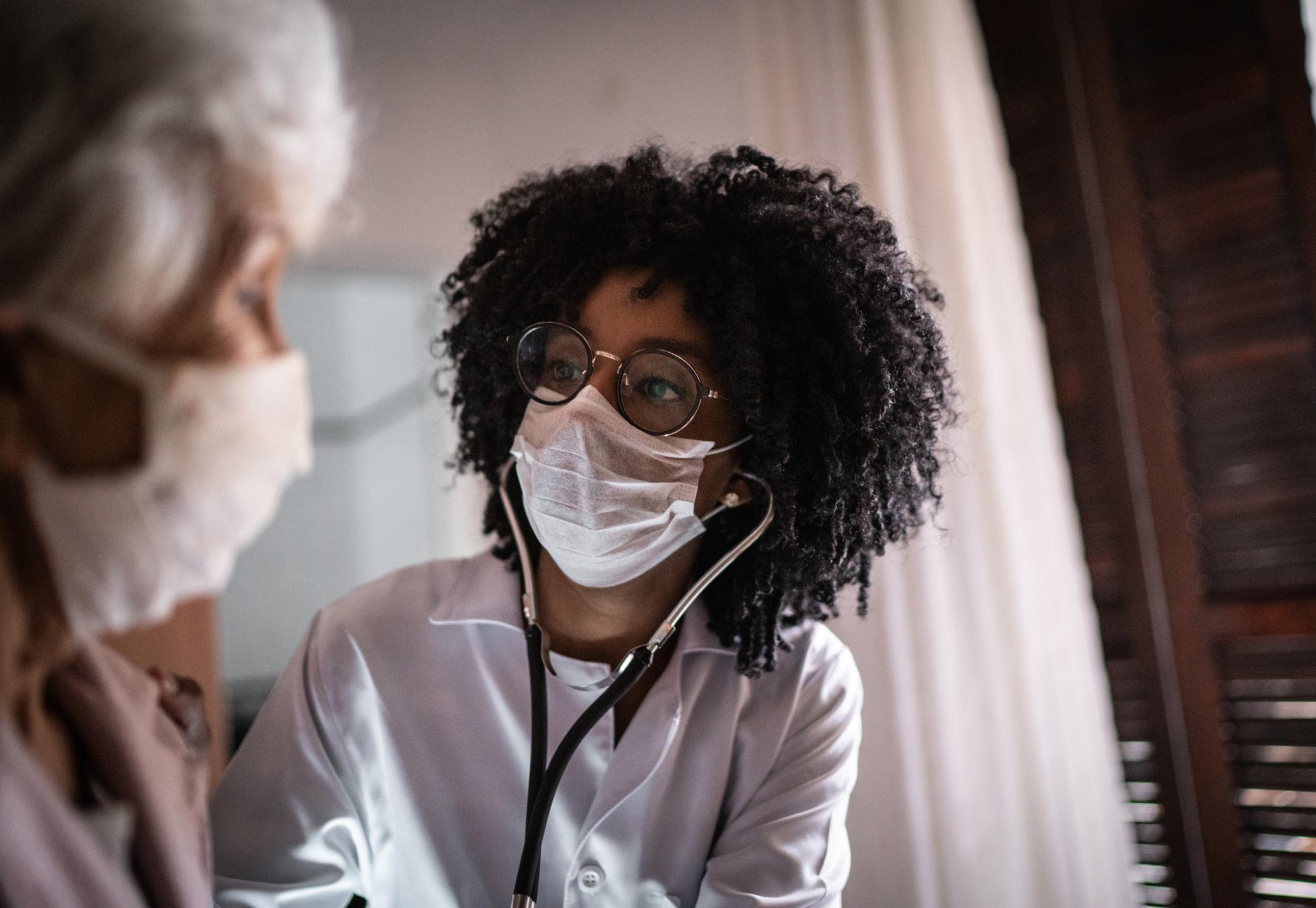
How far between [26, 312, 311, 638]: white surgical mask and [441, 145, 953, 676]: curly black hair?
2.24 ft

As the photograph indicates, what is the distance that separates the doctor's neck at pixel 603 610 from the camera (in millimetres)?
1311

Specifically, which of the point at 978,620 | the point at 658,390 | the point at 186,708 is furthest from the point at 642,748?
the point at 978,620

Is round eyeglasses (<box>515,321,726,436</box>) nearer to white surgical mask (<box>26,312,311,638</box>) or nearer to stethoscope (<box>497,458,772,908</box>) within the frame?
stethoscope (<box>497,458,772,908</box>)

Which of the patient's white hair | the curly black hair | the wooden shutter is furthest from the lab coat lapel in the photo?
the wooden shutter

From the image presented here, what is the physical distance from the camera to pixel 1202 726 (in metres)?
1.90

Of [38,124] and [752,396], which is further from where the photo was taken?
[752,396]

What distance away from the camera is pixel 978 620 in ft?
6.19

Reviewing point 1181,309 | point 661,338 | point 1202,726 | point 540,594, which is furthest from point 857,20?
point 1202,726

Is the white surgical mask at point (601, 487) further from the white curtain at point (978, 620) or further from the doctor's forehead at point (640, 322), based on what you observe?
the white curtain at point (978, 620)

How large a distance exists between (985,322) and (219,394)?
1.59 m

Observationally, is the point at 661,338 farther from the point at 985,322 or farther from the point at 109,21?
the point at 985,322

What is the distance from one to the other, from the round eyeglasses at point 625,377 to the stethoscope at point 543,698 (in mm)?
148

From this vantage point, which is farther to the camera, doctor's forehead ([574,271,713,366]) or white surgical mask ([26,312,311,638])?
doctor's forehead ([574,271,713,366])

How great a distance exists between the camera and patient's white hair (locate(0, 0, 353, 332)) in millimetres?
572
